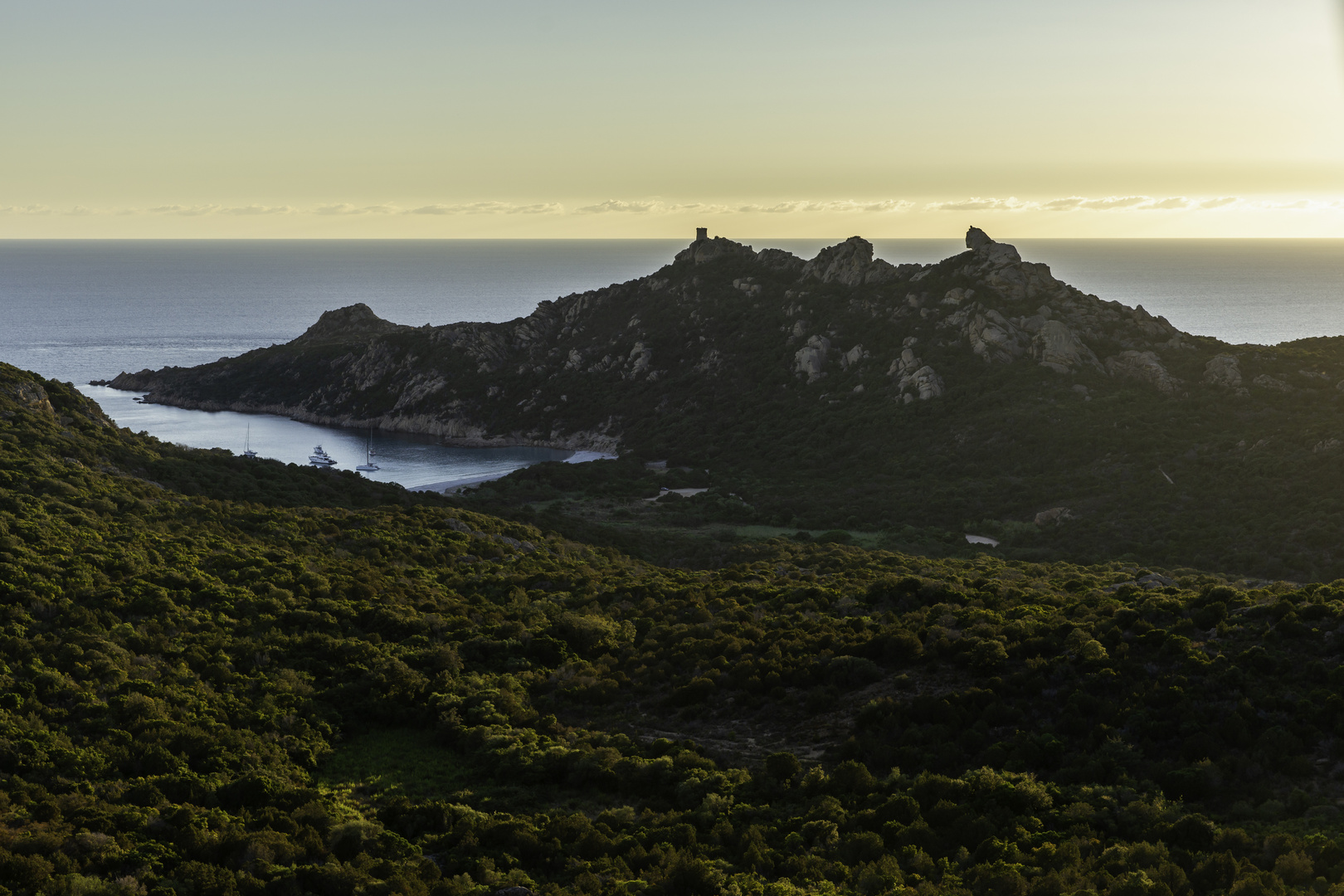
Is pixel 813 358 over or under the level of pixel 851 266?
under

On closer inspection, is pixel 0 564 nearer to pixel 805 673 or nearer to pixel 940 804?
pixel 805 673

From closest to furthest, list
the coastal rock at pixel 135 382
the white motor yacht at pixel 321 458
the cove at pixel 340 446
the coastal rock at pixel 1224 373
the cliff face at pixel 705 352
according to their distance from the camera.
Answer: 1. the coastal rock at pixel 1224 373
2. the cliff face at pixel 705 352
3. the cove at pixel 340 446
4. the white motor yacht at pixel 321 458
5. the coastal rock at pixel 135 382

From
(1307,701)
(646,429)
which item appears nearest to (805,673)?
(1307,701)

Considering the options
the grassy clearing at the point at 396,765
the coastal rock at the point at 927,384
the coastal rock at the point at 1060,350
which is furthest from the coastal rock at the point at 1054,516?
the grassy clearing at the point at 396,765

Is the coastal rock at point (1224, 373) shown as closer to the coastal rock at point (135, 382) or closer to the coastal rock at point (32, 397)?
the coastal rock at point (32, 397)

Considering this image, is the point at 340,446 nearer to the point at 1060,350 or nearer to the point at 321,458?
the point at 321,458

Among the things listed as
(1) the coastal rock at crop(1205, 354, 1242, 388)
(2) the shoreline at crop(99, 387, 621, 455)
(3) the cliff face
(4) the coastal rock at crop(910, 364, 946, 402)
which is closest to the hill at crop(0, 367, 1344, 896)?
(1) the coastal rock at crop(1205, 354, 1242, 388)

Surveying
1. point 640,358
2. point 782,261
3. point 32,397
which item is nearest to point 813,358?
point 640,358

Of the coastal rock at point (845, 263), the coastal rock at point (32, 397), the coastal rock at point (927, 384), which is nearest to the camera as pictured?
the coastal rock at point (32, 397)
